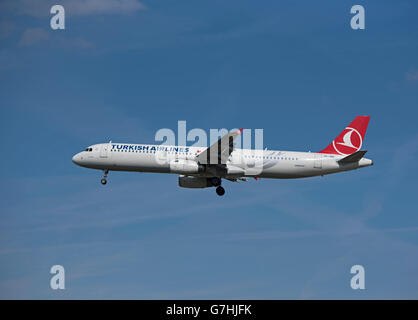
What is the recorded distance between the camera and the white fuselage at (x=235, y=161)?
75.7 m

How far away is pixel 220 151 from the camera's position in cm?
7412

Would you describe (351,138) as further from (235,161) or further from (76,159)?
(76,159)

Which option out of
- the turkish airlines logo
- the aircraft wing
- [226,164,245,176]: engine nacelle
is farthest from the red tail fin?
the aircraft wing

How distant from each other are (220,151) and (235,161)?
300 centimetres

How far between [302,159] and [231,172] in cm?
831

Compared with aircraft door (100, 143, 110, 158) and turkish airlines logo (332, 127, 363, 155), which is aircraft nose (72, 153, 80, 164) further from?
turkish airlines logo (332, 127, 363, 155)

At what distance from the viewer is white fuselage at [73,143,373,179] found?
248 feet

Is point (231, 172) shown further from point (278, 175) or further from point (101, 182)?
point (101, 182)

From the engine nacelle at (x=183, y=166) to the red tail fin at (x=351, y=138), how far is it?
15.8m

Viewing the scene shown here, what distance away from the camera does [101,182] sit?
78250 mm
